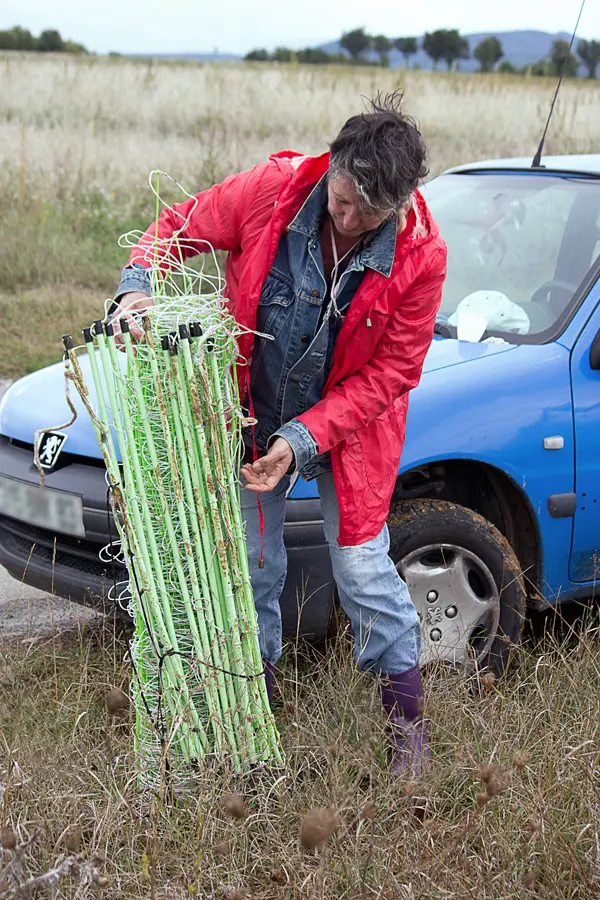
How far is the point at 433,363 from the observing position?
3.17 m

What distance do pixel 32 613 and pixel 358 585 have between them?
5.32 feet

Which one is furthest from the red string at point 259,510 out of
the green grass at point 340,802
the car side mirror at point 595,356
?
the car side mirror at point 595,356

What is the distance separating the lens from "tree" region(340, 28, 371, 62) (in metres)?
78.6

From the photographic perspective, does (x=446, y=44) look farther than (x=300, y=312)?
Yes

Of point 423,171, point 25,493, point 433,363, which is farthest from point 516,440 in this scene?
point 25,493

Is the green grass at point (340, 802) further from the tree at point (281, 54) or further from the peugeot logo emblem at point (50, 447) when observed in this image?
the tree at point (281, 54)

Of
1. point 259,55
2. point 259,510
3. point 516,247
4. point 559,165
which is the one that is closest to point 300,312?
point 259,510

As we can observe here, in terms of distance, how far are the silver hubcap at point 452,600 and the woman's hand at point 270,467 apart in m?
0.86

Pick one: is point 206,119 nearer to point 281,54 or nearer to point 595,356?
point 595,356

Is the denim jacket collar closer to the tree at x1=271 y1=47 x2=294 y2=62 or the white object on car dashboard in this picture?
the white object on car dashboard

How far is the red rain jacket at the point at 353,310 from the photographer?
2.34 meters

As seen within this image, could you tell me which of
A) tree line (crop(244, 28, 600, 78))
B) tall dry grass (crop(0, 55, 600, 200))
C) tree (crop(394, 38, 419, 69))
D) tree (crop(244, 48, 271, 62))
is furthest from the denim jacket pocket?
tree (crop(394, 38, 419, 69))

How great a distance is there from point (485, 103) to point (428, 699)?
1527 cm

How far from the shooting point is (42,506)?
297 centimetres
